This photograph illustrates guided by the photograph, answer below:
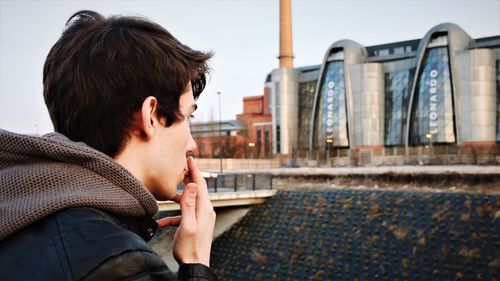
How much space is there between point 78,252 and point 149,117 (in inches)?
21.4

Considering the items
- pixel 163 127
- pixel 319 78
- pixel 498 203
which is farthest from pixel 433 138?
pixel 163 127

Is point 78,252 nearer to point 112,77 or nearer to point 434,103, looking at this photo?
point 112,77

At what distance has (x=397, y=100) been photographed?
56.7m

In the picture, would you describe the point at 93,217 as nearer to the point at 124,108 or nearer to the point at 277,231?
the point at 124,108

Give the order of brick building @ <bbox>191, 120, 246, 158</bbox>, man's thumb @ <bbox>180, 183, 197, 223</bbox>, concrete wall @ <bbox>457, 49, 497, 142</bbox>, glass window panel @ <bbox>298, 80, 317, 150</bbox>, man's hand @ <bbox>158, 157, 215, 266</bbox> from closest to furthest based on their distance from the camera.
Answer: man's hand @ <bbox>158, 157, 215, 266</bbox> < man's thumb @ <bbox>180, 183, 197, 223</bbox> < concrete wall @ <bbox>457, 49, 497, 142</bbox> < brick building @ <bbox>191, 120, 246, 158</bbox> < glass window panel @ <bbox>298, 80, 317, 150</bbox>

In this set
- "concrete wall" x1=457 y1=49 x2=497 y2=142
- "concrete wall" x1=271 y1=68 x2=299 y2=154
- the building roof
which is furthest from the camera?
"concrete wall" x1=271 y1=68 x2=299 y2=154

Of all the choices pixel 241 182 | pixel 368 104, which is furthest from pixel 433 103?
pixel 241 182

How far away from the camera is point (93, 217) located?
1.17m

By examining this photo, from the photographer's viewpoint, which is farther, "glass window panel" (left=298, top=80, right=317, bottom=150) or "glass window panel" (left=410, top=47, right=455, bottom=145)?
"glass window panel" (left=298, top=80, right=317, bottom=150)

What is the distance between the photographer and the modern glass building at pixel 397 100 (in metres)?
48.6

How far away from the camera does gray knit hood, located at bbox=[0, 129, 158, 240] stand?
117 cm

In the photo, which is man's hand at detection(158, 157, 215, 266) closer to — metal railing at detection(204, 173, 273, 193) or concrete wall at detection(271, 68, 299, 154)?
metal railing at detection(204, 173, 273, 193)

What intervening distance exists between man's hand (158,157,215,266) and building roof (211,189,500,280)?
13.7 m

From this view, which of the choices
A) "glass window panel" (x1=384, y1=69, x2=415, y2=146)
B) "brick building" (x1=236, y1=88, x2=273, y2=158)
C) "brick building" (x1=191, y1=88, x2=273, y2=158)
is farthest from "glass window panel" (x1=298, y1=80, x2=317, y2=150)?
"glass window panel" (x1=384, y1=69, x2=415, y2=146)
